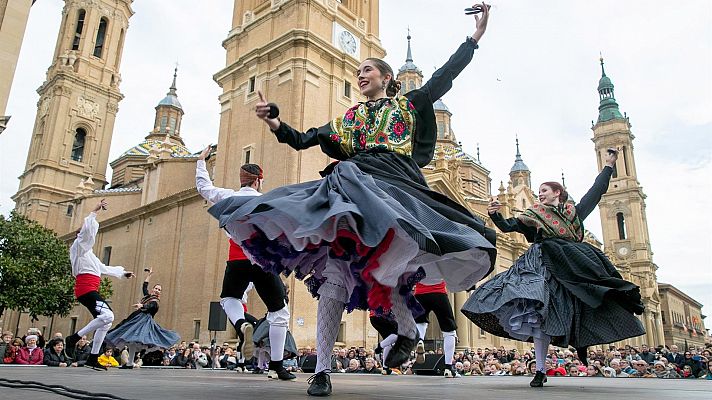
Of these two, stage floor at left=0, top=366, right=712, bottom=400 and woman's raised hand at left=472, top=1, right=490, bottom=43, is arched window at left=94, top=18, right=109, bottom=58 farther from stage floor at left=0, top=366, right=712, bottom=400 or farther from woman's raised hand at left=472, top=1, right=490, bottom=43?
woman's raised hand at left=472, top=1, right=490, bottom=43

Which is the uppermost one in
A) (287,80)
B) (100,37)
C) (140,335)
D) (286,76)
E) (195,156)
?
(100,37)

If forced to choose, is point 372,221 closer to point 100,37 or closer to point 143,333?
point 143,333

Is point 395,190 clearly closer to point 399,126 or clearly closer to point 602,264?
point 399,126

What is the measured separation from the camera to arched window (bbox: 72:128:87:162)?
1681 inches

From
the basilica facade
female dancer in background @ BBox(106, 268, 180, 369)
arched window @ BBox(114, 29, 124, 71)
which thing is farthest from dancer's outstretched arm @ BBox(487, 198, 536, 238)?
arched window @ BBox(114, 29, 124, 71)

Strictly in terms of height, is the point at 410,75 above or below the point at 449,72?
above

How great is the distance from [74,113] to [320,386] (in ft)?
149

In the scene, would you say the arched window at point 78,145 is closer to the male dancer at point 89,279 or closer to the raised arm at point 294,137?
the male dancer at point 89,279

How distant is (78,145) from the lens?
43062 millimetres

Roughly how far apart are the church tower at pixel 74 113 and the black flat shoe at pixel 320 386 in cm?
4134

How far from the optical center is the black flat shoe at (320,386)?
3029mm

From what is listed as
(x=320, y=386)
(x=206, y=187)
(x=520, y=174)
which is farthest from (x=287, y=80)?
(x=520, y=174)

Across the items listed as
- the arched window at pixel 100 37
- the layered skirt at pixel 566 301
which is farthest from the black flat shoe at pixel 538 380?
the arched window at pixel 100 37

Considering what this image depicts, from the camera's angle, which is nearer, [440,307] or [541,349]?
[541,349]
